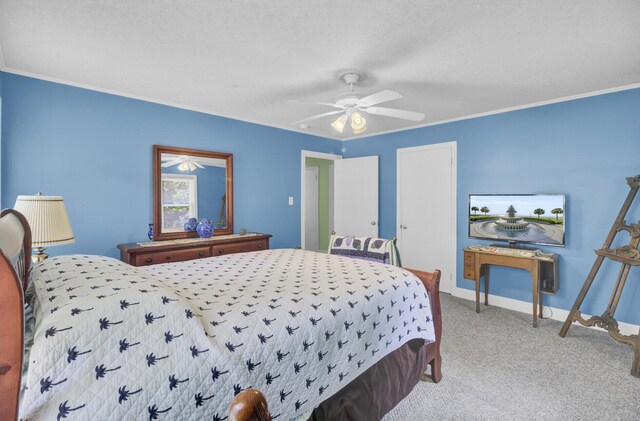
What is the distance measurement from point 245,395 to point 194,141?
12.1 ft

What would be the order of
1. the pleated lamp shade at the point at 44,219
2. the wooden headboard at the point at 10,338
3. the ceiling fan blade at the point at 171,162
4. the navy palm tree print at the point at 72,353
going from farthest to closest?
1. the ceiling fan blade at the point at 171,162
2. the pleated lamp shade at the point at 44,219
3. the navy palm tree print at the point at 72,353
4. the wooden headboard at the point at 10,338

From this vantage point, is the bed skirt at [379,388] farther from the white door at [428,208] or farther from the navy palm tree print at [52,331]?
the white door at [428,208]

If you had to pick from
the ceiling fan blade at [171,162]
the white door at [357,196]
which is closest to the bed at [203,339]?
the ceiling fan blade at [171,162]

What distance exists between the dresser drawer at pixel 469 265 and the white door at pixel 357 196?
1.58 m

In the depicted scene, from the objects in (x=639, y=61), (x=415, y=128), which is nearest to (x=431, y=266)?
(x=415, y=128)

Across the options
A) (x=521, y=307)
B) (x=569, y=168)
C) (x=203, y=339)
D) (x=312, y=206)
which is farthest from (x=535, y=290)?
(x=312, y=206)

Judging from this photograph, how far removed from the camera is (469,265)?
368 cm

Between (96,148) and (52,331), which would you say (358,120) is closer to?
(52,331)

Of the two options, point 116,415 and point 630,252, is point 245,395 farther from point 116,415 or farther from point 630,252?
point 630,252

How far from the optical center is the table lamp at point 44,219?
190 cm

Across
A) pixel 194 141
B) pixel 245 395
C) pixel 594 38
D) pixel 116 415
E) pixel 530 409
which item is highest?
pixel 594 38

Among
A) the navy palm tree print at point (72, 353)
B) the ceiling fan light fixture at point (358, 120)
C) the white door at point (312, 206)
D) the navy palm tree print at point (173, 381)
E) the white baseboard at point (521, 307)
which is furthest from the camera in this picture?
the white door at point (312, 206)

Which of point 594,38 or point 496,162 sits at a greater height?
point 594,38

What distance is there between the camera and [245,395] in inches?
20.8
